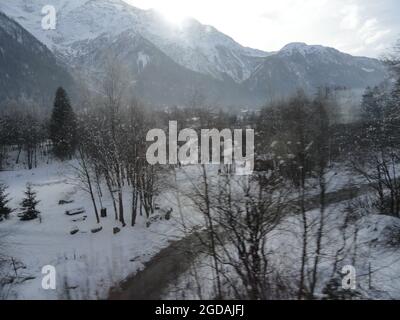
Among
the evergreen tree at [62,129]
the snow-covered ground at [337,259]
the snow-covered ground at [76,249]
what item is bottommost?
the snow-covered ground at [76,249]

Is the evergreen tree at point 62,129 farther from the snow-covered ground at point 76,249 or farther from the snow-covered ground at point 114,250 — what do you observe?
the snow-covered ground at point 114,250

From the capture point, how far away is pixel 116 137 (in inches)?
1053

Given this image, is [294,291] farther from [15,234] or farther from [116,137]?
[15,234]

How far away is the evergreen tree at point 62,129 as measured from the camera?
5788 centimetres

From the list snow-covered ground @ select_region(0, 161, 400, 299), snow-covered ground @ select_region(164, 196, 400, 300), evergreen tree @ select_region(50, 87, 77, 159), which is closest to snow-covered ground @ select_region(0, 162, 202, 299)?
snow-covered ground @ select_region(0, 161, 400, 299)

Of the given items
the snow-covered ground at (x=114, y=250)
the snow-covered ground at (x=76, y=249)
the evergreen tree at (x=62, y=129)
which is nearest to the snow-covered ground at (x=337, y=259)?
the snow-covered ground at (x=114, y=250)

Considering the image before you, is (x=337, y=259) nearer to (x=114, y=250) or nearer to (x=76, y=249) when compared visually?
(x=114, y=250)

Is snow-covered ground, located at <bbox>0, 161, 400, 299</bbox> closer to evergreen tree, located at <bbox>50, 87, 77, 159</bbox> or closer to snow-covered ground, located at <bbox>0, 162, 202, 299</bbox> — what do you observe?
snow-covered ground, located at <bbox>0, 162, 202, 299</bbox>

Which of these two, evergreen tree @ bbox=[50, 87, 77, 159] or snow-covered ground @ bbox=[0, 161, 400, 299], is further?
evergreen tree @ bbox=[50, 87, 77, 159]

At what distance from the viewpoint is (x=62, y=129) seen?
58281mm

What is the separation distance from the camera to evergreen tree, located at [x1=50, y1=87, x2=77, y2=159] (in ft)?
190
